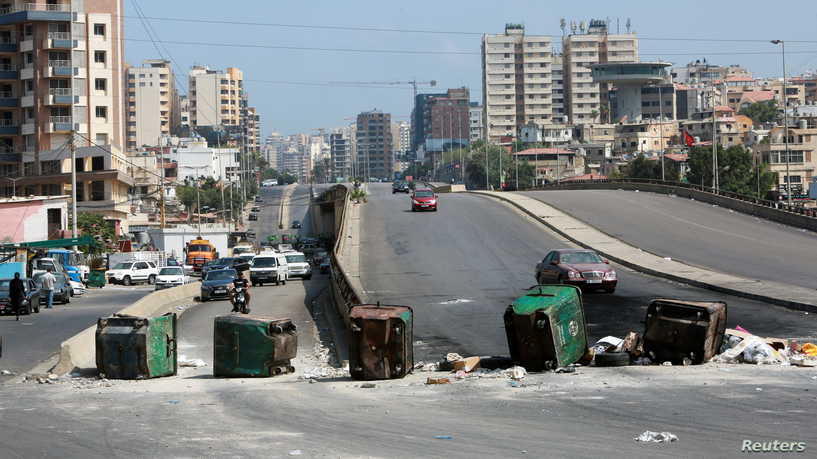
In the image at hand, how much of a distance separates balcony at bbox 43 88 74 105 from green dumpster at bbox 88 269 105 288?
46.5 m

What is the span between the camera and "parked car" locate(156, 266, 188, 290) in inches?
2110

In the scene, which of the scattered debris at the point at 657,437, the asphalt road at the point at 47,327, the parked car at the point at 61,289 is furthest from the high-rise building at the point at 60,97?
the scattered debris at the point at 657,437

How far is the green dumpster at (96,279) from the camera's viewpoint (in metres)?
57.0

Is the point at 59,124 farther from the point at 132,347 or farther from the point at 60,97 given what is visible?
the point at 132,347

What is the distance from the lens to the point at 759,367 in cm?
1688

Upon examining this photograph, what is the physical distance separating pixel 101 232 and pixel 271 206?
101 m

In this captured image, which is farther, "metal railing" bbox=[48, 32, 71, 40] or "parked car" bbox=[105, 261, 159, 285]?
"metal railing" bbox=[48, 32, 71, 40]

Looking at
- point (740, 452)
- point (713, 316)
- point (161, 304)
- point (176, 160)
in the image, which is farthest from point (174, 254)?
point (176, 160)

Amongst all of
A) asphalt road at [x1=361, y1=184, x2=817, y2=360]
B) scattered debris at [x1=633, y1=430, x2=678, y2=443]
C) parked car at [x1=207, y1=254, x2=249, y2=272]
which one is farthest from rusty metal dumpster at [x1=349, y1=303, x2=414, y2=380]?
parked car at [x1=207, y1=254, x2=249, y2=272]

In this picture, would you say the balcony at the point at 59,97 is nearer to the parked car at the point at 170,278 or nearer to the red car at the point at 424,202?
the red car at the point at 424,202

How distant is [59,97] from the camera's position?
9938 cm

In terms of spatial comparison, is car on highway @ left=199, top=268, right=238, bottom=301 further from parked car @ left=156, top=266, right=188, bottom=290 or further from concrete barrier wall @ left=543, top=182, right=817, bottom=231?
concrete barrier wall @ left=543, top=182, right=817, bottom=231

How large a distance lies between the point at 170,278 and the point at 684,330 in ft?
132

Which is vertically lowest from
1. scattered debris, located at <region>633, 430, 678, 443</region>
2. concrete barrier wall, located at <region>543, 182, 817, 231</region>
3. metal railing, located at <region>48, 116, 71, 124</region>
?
scattered debris, located at <region>633, 430, 678, 443</region>
